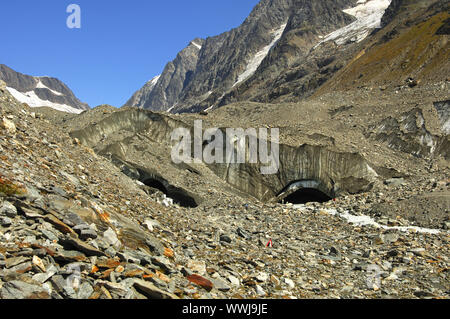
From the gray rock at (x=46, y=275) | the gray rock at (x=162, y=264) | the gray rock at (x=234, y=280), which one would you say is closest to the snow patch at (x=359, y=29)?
the gray rock at (x=234, y=280)

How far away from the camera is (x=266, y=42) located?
166500mm

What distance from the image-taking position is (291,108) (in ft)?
123

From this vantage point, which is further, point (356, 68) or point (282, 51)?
point (282, 51)

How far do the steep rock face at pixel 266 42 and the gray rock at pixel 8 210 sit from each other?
118m

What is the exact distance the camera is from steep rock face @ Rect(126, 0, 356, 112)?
128 metres

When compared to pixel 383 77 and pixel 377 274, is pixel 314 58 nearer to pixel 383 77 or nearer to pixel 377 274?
pixel 383 77

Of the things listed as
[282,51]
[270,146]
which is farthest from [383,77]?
[282,51]

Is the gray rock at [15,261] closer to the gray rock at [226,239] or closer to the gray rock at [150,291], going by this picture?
the gray rock at [150,291]

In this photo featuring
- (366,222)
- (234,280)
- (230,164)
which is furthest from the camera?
(230,164)

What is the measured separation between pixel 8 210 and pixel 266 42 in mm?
171794

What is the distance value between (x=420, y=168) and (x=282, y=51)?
10612cm

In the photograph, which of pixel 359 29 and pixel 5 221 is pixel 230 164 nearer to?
pixel 5 221

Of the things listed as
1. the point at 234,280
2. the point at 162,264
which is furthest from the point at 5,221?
the point at 234,280
